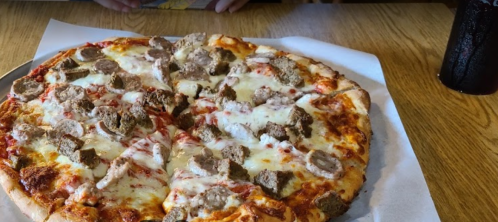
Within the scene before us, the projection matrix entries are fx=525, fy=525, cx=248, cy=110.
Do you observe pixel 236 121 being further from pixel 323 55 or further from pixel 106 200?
pixel 323 55

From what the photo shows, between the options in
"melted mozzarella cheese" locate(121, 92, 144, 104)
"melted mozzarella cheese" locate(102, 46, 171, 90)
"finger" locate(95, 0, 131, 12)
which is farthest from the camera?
"finger" locate(95, 0, 131, 12)

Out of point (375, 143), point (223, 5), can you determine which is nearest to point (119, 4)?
point (223, 5)

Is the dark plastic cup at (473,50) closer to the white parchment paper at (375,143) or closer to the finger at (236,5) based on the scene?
the white parchment paper at (375,143)

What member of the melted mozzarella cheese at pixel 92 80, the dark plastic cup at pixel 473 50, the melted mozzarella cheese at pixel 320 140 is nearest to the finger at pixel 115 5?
the melted mozzarella cheese at pixel 92 80

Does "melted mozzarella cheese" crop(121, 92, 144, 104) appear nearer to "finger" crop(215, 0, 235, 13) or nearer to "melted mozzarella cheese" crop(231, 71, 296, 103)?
"melted mozzarella cheese" crop(231, 71, 296, 103)

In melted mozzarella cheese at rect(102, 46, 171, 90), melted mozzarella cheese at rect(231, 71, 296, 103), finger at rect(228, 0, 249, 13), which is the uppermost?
melted mozzarella cheese at rect(102, 46, 171, 90)

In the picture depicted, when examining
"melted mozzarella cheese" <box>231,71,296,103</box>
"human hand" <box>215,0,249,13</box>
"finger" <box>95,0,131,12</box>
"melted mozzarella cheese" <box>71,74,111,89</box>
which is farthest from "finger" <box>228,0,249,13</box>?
"melted mozzarella cheese" <box>71,74,111,89</box>

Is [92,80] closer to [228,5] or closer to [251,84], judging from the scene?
[251,84]
